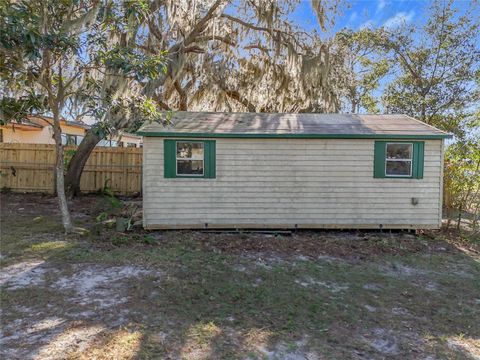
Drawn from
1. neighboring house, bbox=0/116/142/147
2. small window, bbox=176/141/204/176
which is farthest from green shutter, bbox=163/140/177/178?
neighboring house, bbox=0/116/142/147

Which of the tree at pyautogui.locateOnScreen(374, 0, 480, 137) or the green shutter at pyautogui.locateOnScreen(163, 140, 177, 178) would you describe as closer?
the green shutter at pyautogui.locateOnScreen(163, 140, 177, 178)

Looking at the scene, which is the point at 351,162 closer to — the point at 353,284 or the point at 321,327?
the point at 353,284

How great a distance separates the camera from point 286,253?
5.80m

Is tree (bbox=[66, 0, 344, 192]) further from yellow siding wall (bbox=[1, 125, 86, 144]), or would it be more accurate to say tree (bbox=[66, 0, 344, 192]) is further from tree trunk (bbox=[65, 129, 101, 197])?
yellow siding wall (bbox=[1, 125, 86, 144])

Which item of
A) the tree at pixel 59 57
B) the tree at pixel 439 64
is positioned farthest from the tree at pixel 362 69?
the tree at pixel 59 57

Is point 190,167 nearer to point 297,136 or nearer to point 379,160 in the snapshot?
point 297,136

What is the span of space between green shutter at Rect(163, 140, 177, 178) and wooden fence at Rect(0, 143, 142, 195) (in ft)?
16.1

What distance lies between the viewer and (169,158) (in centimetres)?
689

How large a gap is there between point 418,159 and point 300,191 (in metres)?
2.47

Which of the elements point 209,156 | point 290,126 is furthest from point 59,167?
point 290,126

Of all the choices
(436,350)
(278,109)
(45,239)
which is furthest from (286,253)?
(278,109)

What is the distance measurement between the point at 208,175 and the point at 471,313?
189 inches

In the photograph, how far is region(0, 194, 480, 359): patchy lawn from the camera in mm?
2918

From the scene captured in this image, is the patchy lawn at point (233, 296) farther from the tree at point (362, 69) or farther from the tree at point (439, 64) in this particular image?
the tree at point (362, 69)
